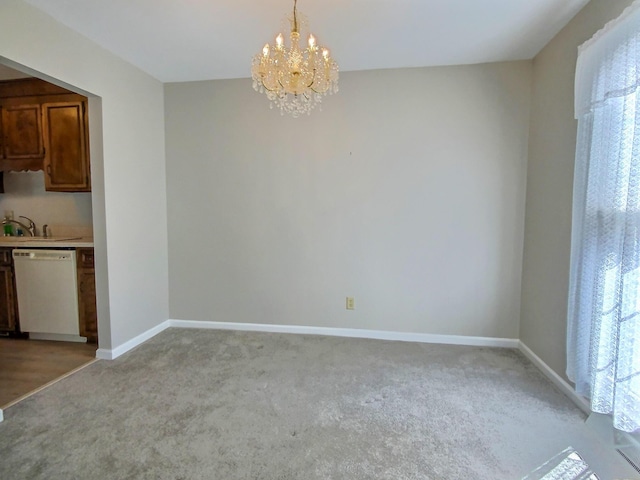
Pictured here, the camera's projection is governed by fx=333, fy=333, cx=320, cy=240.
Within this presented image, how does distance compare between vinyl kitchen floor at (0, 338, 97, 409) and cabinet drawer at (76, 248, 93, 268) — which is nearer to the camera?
vinyl kitchen floor at (0, 338, 97, 409)

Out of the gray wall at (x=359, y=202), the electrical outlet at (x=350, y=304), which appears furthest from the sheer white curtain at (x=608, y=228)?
the electrical outlet at (x=350, y=304)

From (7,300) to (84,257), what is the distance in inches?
39.6

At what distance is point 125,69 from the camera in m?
3.03

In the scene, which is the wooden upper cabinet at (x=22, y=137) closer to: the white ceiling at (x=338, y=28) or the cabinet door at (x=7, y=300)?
the cabinet door at (x=7, y=300)

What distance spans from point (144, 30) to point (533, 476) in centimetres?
370

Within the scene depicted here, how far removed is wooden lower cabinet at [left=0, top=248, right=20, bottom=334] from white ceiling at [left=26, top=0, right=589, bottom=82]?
231cm

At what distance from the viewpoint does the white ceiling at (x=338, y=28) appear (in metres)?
2.18

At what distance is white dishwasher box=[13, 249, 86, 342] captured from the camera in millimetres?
3191

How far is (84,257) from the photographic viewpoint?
3168mm

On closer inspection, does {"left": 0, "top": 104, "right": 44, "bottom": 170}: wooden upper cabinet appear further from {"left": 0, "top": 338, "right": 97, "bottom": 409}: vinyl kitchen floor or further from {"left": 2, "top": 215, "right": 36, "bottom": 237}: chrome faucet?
{"left": 0, "top": 338, "right": 97, "bottom": 409}: vinyl kitchen floor

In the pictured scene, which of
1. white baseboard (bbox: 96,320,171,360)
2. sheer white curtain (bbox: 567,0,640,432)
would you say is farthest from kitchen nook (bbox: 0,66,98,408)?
sheer white curtain (bbox: 567,0,640,432)

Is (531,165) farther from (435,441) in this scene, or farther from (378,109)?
(435,441)

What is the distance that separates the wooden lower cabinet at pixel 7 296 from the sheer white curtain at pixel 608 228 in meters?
4.81

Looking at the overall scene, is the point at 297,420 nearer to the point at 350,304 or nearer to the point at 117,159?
the point at 350,304
